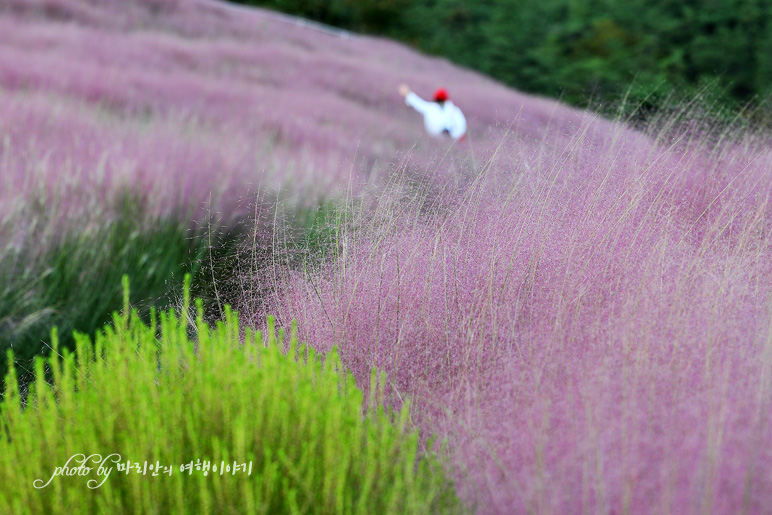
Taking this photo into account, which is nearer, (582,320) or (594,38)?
(582,320)

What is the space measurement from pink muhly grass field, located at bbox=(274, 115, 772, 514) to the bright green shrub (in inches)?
6.9

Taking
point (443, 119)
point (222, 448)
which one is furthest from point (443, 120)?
point (222, 448)

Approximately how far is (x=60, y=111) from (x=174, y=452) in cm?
251

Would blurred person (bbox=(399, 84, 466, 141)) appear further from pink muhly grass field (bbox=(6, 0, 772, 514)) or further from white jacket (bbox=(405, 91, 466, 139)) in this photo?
pink muhly grass field (bbox=(6, 0, 772, 514))

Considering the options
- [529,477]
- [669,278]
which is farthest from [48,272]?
[669,278]

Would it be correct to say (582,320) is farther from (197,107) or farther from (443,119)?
(443,119)

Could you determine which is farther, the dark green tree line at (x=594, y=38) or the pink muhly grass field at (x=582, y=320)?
the dark green tree line at (x=594, y=38)

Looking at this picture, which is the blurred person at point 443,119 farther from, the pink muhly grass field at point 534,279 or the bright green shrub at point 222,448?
the bright green shrub at point 222,448

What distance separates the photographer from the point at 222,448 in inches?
48.7

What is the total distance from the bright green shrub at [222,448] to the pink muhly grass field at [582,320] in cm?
18

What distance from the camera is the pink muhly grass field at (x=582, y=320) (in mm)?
1161

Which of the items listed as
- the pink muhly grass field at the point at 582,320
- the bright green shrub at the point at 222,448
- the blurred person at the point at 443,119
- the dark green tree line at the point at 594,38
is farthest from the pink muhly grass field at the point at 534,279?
the dark green tree line at the point at 594,38

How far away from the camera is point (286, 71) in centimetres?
690

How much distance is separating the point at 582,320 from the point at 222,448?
904mm
